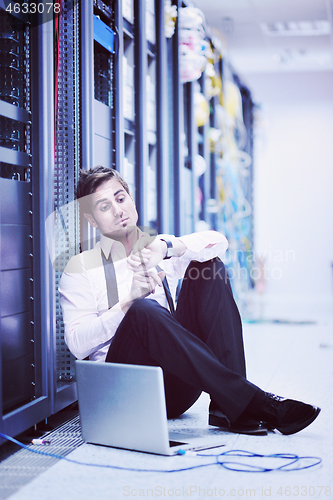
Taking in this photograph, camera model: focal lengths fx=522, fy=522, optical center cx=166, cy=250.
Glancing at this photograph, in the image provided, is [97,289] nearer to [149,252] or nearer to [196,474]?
[149,252]

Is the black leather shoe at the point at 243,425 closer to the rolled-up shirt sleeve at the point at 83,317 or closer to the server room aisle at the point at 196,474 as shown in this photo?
the server room aisle at the point at 196,474

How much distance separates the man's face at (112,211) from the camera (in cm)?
165

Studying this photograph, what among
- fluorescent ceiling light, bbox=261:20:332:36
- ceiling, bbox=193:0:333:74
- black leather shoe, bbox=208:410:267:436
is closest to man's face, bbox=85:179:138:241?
black leather shoe, bbox=208:410:267:436

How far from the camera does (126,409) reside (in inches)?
54.9

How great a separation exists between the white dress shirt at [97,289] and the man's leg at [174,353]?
0.09 meters

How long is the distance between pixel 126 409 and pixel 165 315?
0.27 meters

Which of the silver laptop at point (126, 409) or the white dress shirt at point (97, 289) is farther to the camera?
the white dress shirt at point (97, 289)

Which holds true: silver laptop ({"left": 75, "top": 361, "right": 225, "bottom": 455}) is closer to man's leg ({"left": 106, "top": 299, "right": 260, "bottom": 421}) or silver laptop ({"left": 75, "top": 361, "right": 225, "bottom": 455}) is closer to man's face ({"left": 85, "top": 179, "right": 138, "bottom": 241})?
man's leg ({"left": 106, "top": 299, "right": 260, "bottom": 421})

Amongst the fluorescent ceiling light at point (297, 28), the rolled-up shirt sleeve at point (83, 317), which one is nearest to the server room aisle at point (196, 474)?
the rolled-up shirt sleeve at point (83, 317)

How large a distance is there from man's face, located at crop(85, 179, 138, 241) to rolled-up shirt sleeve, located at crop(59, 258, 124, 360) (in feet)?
0.57

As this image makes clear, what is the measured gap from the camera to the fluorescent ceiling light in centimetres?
451

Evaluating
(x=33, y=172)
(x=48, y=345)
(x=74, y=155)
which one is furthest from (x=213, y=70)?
(x=48, y=345)

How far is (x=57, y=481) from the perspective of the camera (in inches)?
50.3

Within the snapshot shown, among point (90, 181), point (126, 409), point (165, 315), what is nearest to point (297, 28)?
point (90, 181)
